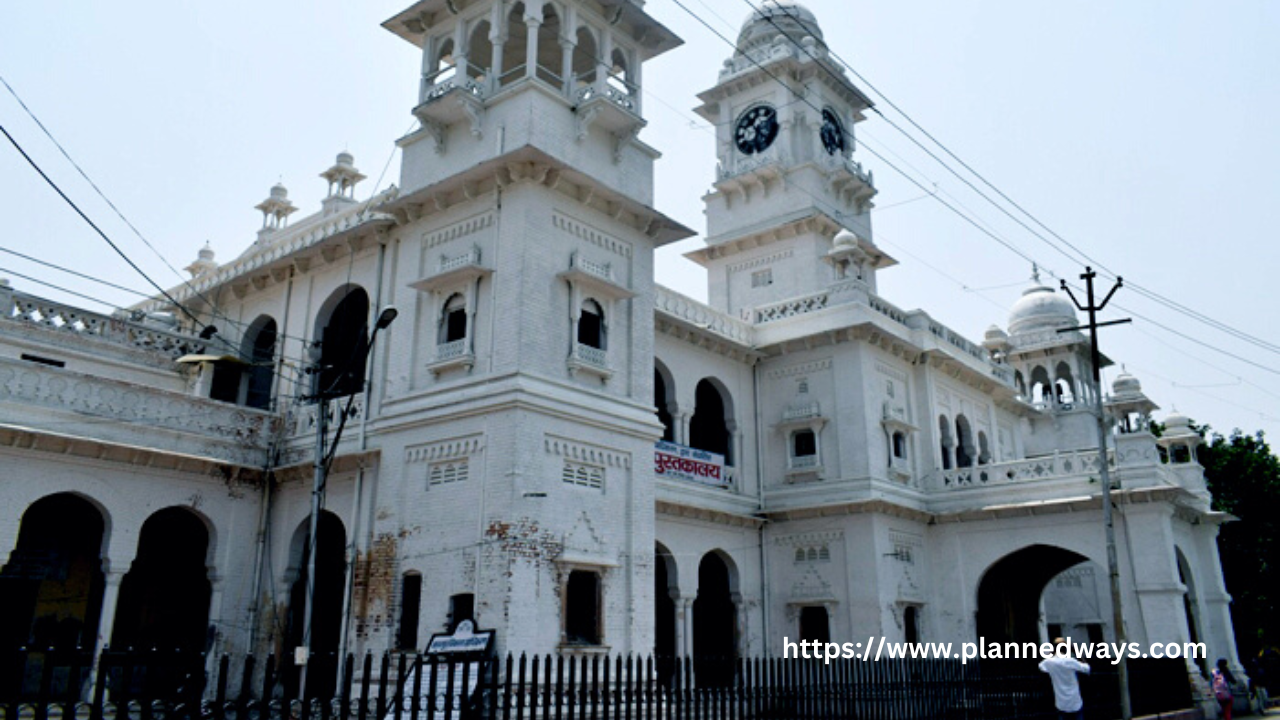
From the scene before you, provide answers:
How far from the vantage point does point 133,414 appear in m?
17.9

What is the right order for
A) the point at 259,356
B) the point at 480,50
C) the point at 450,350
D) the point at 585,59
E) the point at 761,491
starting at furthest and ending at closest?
1. the point at 761,491
2. the point at 259,356
3. the point at 585,59
4. the point at 480,50
5. the point at 450,350

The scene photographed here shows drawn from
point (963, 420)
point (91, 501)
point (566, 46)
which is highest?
point (566, 46)

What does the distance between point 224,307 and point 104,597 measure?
31.7 ft

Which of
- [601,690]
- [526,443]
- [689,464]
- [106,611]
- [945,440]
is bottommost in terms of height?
[601,690]

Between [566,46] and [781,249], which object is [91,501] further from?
[781,249]

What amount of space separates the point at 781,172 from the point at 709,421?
32.9 ft

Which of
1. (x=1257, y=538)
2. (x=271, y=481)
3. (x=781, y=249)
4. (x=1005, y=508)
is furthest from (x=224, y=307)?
(x=1257, y=538)

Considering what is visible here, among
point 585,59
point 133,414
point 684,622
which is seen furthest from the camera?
point 684,622

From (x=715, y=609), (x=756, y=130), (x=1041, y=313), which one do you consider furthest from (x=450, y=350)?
(x=1041, y=313)

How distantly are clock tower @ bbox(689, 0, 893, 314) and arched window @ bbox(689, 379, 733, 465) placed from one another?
5.51 metres

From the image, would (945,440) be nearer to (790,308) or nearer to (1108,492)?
(790,308)

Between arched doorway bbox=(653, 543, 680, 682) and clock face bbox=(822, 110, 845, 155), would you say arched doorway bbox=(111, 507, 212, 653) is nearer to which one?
arched doorway bbox=(653, 543, 680, 682)

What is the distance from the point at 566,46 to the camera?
19344 millimetres

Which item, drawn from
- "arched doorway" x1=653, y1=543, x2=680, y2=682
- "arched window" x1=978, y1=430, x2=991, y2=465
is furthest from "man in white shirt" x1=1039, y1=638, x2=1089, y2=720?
"arched window" x1=978, y1=430, x2=991, y2=465
